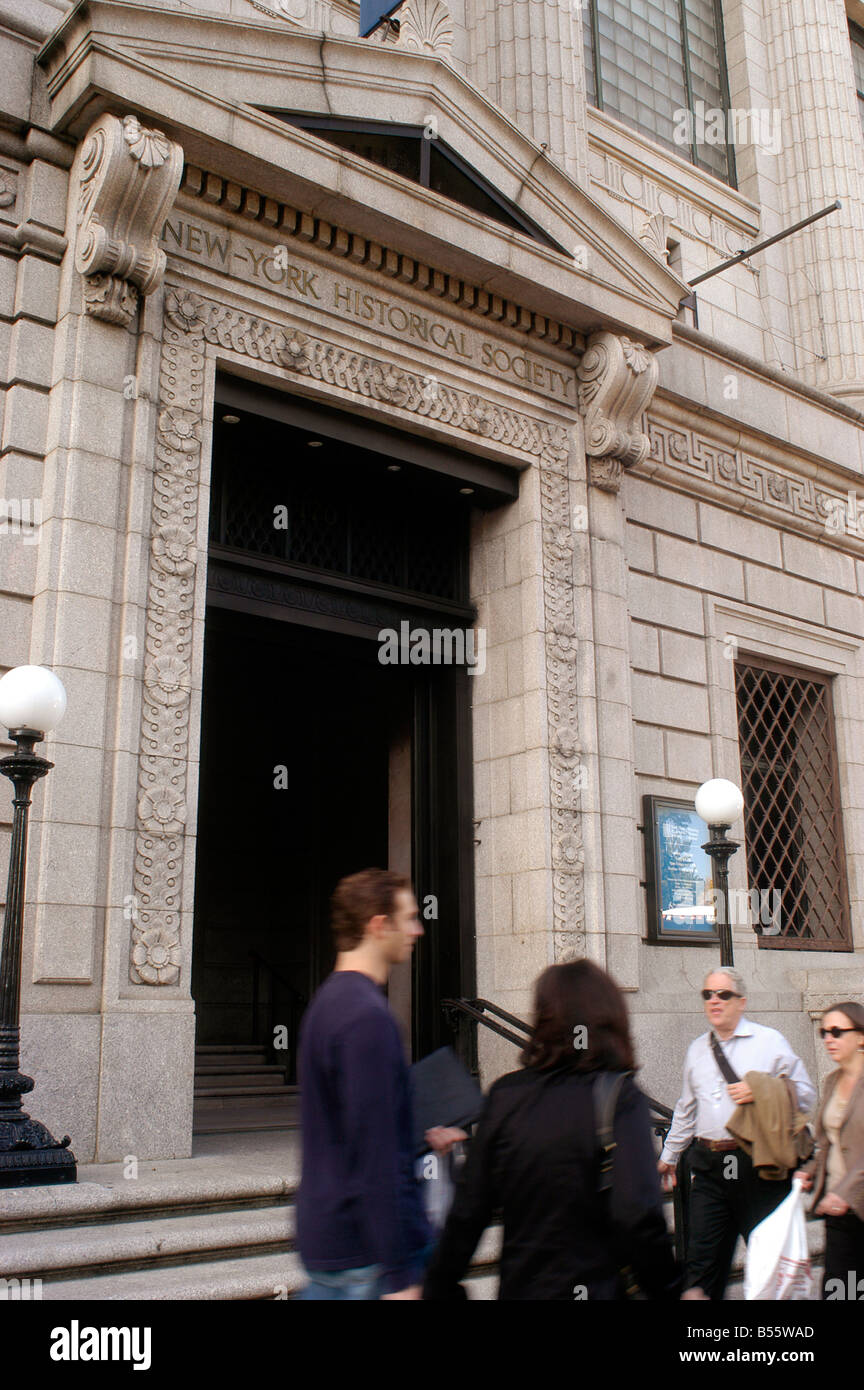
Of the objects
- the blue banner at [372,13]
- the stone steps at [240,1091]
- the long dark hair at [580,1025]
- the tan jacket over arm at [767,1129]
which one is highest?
the blue banner at [372,13]

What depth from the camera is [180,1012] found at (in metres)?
8.31

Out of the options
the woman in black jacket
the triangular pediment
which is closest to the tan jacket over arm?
the woman in black jacket

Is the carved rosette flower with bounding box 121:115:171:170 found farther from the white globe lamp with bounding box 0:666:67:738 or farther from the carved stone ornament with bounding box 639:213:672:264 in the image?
the carved stone ornament with bounding box 639:213:672:264

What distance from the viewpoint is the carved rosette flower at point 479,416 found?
11.4m

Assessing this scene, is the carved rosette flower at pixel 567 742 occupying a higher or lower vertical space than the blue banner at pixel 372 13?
lower

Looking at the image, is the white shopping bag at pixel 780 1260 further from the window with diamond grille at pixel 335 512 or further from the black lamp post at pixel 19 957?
the window with diamond grille at pixel 335 512

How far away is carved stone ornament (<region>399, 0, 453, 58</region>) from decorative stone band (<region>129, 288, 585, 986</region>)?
3.25 metres

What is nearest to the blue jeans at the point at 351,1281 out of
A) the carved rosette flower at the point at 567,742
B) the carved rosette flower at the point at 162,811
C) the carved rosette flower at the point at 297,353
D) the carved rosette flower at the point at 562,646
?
the carved rosette flower at the point at 162,811

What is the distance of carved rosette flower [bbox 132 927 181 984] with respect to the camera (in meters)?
8.33

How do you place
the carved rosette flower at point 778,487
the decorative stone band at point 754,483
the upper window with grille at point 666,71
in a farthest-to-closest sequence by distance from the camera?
the upper window with grille at point 666,71
the carved rosette flower at point 778,487
the decorative stone band at point 754,483

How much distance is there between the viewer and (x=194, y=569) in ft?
30.2

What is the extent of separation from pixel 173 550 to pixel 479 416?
362cm

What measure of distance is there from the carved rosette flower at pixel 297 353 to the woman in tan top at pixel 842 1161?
6.76 m
